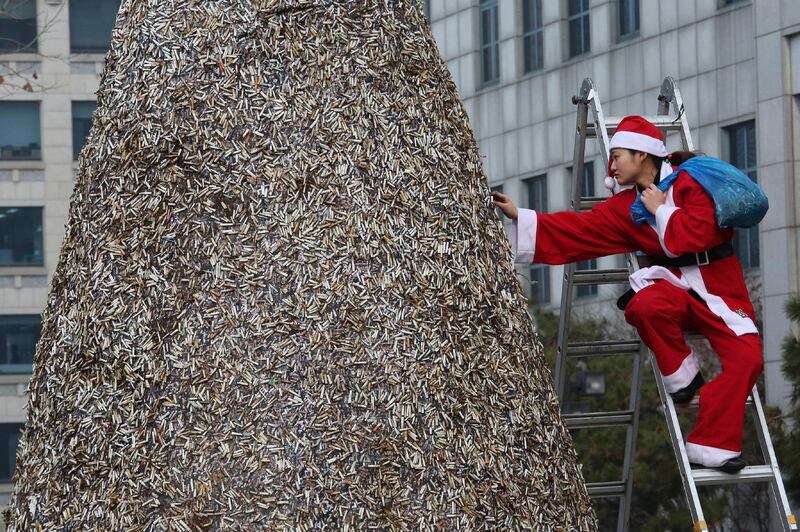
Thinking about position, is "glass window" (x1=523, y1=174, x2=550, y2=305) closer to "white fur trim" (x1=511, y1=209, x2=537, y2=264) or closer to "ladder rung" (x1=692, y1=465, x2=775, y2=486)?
"white fur trim" (x1=511, y1=209, x2=537, y2=264)

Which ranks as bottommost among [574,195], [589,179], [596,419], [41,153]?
[596,419]

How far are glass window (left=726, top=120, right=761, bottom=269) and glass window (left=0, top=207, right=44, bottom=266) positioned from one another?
22106mm

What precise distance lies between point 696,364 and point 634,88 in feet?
77.8

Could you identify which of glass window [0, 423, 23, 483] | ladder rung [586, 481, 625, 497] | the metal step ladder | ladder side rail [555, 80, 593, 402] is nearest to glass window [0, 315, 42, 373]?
A: glass window [0, 423, 23, 483]

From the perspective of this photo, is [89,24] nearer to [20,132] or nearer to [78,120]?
[78,120]

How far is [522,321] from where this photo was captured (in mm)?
5195

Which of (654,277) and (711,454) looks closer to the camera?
(711,454)

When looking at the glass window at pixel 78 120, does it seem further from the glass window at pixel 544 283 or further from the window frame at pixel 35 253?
the glass window at pixel 544 283

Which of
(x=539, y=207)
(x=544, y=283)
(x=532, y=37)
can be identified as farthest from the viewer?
(x=532, y=37)

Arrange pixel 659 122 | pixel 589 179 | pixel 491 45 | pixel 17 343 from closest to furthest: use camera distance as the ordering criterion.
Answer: pixel 659 122 < pixel 589 179 < pixel 491 45 < pixel 17 343

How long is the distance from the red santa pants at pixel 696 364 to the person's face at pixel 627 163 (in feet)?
1.73

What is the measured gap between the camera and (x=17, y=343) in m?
41.2

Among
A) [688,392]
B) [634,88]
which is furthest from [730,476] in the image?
[634,88]

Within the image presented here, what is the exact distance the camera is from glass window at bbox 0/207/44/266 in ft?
138
